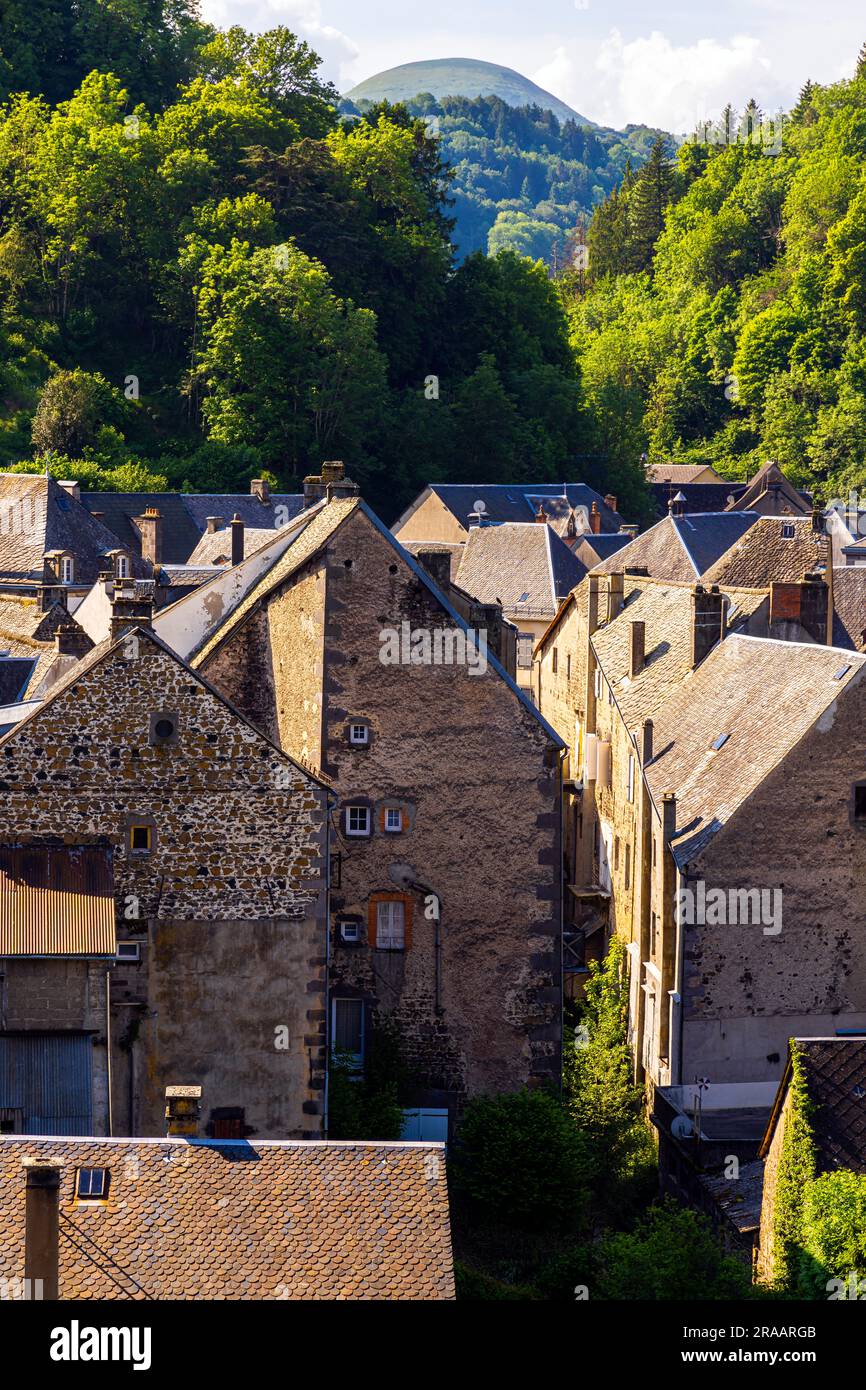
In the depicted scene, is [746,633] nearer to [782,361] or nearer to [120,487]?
[120,487]

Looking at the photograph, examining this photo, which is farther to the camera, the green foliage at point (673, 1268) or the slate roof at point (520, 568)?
the slate roof at point (520, 568)

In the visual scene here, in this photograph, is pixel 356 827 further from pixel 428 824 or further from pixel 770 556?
pixel 770 556

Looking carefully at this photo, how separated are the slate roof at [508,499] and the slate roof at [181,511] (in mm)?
8735

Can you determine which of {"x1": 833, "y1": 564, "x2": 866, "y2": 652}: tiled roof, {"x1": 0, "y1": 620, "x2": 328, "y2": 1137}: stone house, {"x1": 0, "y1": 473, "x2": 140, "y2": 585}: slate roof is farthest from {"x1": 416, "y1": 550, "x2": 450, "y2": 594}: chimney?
{"x1": 0, "y1": 473, "x2": 140, "y2": 585}: slate roof

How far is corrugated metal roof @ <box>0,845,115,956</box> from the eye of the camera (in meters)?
26.6

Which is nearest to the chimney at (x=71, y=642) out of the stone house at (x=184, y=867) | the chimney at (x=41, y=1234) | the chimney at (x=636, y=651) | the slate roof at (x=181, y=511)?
the chimney at (x=636, y=651)

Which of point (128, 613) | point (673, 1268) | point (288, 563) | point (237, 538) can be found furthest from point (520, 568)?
point (673, 1268)

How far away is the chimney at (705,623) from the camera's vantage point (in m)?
40.9

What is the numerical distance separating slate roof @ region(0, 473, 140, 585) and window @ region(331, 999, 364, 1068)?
35047mm

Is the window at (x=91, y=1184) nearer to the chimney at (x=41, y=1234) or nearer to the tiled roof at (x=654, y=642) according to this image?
the chimney at (x=41, y=1234)

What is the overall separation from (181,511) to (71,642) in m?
39.2

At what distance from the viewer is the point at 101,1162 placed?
69.7 feet

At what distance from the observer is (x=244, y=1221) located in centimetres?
2077

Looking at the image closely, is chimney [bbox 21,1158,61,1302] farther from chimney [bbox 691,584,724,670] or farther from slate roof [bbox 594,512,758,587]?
slate roof [bbox 594,512,758,587]
